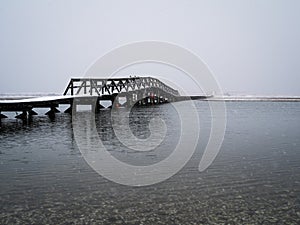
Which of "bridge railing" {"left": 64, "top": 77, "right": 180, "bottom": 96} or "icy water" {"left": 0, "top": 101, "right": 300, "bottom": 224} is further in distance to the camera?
"bridge railing" {"left": 64, "top": 77, "right": 180, "bottom": 96}

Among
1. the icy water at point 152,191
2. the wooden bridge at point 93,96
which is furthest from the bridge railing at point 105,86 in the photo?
the icy water at point 152,191

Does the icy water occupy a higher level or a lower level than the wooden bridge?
lower

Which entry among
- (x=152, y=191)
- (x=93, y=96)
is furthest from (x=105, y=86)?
(x=152, y=191)

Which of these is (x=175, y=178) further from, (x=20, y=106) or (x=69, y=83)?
(x=69, y=83)

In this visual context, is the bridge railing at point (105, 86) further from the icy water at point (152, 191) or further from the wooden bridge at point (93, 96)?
the icy water at point (152, 191)

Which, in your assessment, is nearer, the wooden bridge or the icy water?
the icy water

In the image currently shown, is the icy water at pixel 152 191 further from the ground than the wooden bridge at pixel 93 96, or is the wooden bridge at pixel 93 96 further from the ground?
the wooden bridge at pixel 93 96

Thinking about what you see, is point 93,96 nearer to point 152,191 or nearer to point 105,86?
point 105,86

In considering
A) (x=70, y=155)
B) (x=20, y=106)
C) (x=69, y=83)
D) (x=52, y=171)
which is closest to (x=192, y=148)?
(x=70, y=155)

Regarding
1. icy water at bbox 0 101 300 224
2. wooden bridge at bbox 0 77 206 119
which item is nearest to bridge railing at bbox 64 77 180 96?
wooden bridge at bbox 0 77 206 119

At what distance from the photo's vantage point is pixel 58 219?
547cm

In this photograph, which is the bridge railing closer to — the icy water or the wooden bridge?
the wooden bridge

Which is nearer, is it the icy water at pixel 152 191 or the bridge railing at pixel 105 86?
the icy water at pixel 152 191

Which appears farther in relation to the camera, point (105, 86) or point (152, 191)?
point (105, 86)
